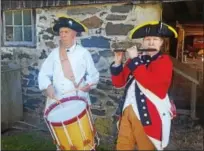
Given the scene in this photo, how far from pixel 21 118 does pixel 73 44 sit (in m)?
2.85

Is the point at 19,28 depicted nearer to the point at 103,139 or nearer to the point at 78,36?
the point at 78,36

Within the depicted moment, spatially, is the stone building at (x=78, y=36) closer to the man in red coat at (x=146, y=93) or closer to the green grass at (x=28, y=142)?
the green grass at (x=28, y=142)

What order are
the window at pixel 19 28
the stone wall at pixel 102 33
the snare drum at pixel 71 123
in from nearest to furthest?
the snare drum at pixel 71 123 → the stone wall at pixel 102 33 → the window at pixel 19 28

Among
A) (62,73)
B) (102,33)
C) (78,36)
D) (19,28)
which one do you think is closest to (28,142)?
(78,36)

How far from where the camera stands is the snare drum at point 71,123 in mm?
3074

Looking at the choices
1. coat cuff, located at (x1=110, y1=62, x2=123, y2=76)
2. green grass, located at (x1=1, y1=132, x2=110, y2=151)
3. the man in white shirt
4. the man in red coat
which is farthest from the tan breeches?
green grass, located at (x1=1, y1=132, x2=110, y2=151)

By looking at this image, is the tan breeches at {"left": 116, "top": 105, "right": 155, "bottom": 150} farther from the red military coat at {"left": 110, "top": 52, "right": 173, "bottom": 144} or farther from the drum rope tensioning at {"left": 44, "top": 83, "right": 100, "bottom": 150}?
the drum rope tensioning at {"left": 44, "top": 83, "right": 100, "bottom": 150}

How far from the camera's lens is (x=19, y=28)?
5.96m

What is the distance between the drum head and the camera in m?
3.08

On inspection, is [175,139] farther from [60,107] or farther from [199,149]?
[60,107]

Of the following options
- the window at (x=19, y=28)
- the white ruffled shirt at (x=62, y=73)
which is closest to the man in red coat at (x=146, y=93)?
the white ruffled shirt at (x=62, y=73)

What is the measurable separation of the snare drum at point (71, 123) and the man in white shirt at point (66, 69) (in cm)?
11

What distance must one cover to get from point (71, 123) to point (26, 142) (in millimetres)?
1967

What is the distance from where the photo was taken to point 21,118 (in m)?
5.80
